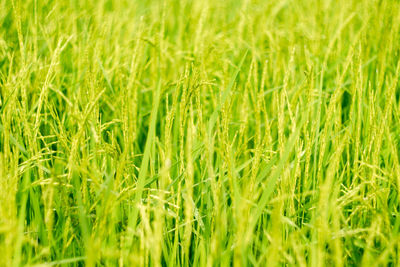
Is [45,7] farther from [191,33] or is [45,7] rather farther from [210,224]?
[210,224]

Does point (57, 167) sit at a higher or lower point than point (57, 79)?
lower

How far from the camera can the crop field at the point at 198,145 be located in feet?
Answer: 3.66

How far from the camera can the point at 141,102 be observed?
205 centimetres

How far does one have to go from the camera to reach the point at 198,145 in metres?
1.39

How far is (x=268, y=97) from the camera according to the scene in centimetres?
206

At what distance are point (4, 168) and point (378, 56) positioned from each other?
166 centimetres

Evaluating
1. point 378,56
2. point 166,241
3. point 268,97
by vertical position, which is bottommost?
point 166,241

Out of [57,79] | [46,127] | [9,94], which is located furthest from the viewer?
[57,79]

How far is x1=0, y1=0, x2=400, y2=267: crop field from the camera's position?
111cm

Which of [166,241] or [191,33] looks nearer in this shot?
[166,241]

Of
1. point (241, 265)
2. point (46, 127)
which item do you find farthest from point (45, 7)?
point (241, 265)

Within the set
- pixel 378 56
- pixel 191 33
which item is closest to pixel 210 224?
pixel 378 56

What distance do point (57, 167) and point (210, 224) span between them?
1.49 ft

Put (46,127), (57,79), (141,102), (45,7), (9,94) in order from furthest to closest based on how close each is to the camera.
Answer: (45,7), (141,102), (57,79), (46,127), (9,94)
